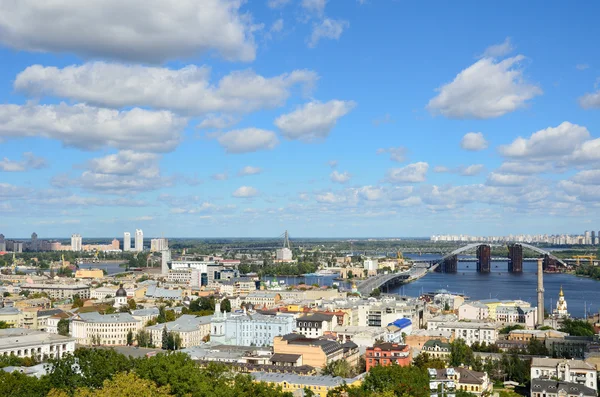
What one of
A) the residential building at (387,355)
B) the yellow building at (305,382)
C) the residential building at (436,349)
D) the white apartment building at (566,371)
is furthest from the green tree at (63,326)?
the white apartment building at (566,371)

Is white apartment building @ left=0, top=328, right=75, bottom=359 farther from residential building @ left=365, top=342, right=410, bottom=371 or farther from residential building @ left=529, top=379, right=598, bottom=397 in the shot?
residential building @ left=529, top=379, right=598, bottom=397

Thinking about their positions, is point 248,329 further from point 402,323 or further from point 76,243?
point 76,243

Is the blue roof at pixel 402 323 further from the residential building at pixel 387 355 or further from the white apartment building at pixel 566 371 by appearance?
the white apartment building at pixel 566 371

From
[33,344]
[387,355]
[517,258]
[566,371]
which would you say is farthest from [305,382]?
[517,258]

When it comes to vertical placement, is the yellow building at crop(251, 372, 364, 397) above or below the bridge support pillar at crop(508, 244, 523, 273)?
below

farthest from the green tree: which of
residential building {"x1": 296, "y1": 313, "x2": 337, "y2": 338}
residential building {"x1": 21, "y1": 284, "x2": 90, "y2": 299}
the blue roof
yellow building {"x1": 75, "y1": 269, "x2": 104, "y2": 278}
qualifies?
yellow building {"x1": 75, "y1": 269, "x2": 104, "y2": 278}

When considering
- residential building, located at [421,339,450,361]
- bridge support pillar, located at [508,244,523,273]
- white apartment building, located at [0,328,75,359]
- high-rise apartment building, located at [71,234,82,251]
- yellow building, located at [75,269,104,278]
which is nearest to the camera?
white apartment building, located at [0,328,75,359]

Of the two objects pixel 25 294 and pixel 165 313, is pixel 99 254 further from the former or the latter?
pixel 165 313

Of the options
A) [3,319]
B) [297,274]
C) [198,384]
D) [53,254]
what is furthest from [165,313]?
[53,254]
